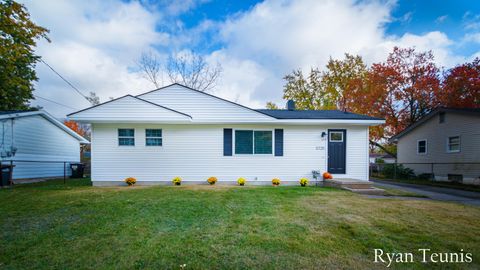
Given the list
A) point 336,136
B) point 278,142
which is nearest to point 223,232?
point 278,142

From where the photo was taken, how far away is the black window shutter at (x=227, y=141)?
29.2 feet

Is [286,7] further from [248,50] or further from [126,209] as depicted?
[126,209]

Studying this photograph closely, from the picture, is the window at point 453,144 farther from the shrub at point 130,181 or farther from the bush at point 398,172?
the shrub at point 130,181

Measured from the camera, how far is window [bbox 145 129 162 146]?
8.74 meters

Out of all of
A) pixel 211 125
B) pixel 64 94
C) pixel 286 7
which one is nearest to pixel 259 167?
pixel 211 125

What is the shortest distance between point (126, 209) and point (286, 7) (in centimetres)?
1211

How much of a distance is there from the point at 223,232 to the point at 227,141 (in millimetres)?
5608

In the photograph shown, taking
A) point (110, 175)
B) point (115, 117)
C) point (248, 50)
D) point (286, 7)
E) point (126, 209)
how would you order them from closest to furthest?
point (126, 209) → point (115, 117) → point (110, 175) → point (286, 7) → point (248, 50)

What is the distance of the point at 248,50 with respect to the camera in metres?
15.2

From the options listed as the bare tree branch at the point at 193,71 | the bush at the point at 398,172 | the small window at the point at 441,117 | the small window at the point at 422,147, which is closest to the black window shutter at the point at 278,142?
the bush at the point at 398,172

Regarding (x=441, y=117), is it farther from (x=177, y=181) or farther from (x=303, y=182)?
(x=177, y=181)

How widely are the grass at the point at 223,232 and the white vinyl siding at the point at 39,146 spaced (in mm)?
6704

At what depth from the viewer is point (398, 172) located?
14398mm

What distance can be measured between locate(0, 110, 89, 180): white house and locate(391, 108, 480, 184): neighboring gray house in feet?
72.1
